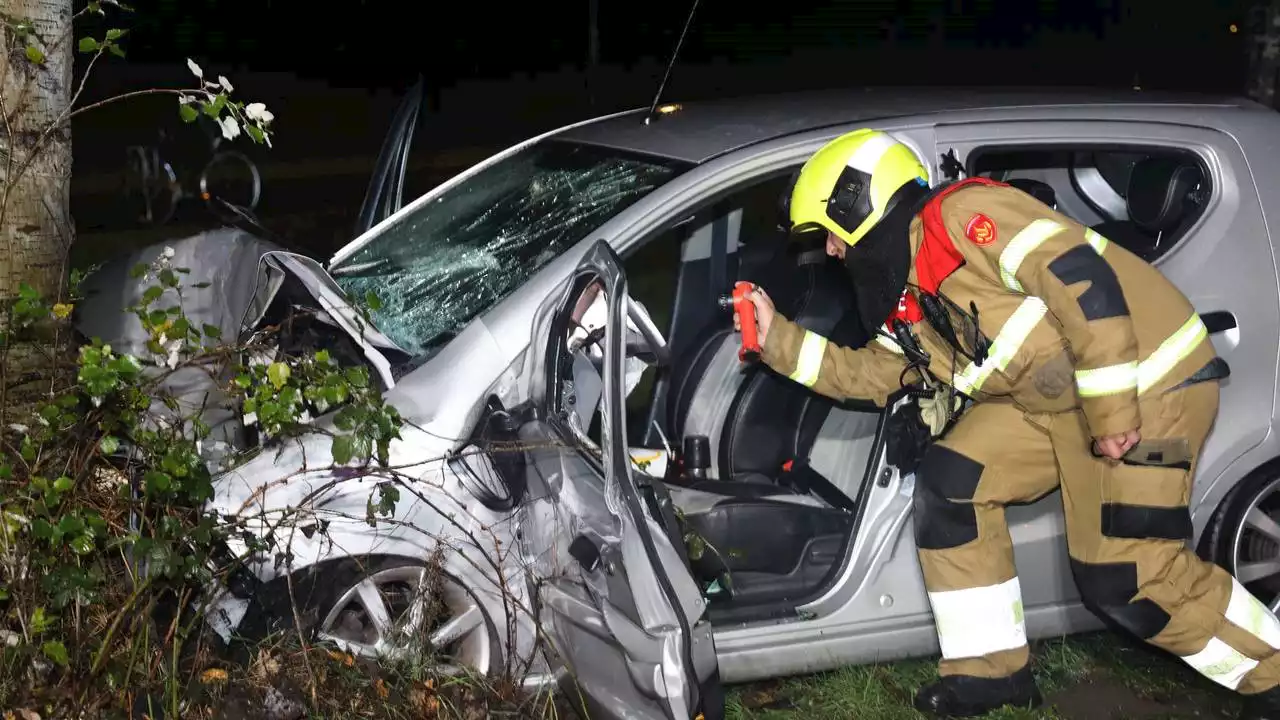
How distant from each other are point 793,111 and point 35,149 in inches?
80.6

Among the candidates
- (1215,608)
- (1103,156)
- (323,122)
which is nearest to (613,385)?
(1215,608)

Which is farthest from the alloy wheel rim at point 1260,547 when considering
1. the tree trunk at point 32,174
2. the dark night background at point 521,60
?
the dark night background at point 521,60

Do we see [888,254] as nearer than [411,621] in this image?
No

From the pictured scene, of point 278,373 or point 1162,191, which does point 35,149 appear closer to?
point 278,373

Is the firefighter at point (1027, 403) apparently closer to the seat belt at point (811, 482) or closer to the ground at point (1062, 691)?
the ground at point (1062, 691)

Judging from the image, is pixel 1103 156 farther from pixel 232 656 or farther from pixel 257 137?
pixel 232 656

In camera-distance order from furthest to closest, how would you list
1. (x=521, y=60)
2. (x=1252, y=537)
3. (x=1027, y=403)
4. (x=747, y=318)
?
(x=521, y=60) < (x=1252, y=537) < (x=747, y=318) < (x=1027, y=403)

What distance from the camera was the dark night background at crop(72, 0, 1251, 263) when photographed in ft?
38.6

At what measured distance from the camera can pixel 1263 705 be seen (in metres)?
3.41

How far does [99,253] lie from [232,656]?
6.54 m

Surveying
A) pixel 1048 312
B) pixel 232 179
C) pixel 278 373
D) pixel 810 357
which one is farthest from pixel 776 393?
pixel 232 179

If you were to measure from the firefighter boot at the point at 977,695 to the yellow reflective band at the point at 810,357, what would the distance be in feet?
3.00

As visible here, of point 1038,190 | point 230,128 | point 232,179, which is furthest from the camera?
point 232,179

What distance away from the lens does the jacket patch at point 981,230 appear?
312 centimetres
